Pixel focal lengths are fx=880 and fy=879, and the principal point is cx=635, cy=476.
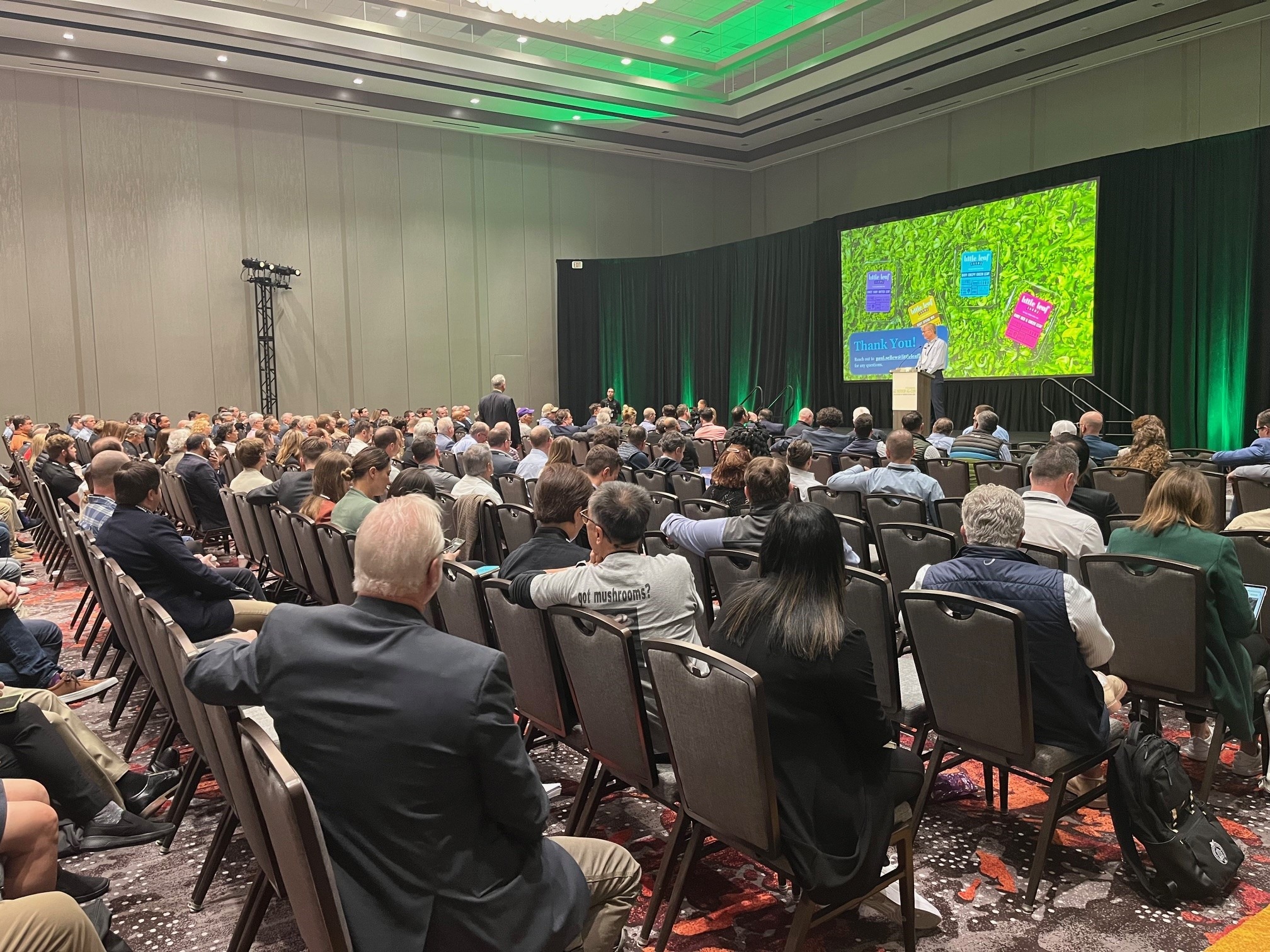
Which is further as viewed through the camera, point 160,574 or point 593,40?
point 593,40

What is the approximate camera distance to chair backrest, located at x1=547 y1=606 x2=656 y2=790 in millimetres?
2354

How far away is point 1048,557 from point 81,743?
3.36 metres

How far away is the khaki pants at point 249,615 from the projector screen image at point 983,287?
1134 centimetres

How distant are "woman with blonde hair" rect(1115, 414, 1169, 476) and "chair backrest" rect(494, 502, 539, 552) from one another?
4046 millimetres

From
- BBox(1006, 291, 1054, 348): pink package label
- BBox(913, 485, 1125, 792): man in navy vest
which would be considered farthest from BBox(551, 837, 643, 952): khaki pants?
BBox(1006, 291, 1054, 348): pink package label

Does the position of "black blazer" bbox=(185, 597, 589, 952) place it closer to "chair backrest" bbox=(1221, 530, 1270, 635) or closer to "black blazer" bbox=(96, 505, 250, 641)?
"black blazer" bbox=(96, 505, 250, 641)

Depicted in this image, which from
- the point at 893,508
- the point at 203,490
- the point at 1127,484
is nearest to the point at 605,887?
the point at 893,508

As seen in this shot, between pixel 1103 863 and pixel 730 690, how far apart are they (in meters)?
1.55

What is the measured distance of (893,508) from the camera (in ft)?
16.6

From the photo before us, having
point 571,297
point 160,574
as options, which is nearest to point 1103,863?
point 160,574

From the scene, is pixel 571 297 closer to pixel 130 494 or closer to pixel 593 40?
pixel 593 40

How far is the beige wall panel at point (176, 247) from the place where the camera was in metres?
15.0

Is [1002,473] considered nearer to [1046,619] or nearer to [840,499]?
[840,499]

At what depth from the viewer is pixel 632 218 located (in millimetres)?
19719
